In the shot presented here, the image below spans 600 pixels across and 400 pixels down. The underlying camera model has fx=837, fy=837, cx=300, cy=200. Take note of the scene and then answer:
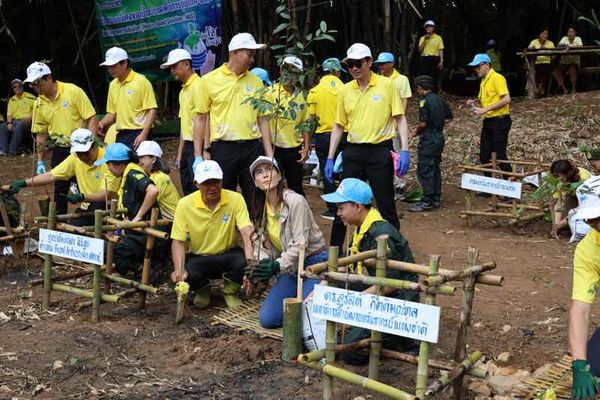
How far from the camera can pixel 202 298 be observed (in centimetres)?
612

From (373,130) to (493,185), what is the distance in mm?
2130

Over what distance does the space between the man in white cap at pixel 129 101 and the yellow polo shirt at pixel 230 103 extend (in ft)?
3.77

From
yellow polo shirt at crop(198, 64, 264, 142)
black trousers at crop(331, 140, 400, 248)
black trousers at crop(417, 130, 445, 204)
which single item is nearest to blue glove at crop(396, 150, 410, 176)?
black trousers at crop(331, 140, 400, 248)

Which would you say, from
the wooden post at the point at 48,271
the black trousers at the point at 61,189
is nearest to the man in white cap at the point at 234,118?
A: the wooden post at the point at 48,271

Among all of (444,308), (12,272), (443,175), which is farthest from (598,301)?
(443,175)

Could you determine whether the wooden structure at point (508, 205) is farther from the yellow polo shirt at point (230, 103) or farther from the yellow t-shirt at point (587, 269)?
the yellow t-shirt at point (587, 269)

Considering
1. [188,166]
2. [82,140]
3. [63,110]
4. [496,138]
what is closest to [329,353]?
[82,140]

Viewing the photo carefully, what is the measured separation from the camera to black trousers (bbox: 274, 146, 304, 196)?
7.83 m

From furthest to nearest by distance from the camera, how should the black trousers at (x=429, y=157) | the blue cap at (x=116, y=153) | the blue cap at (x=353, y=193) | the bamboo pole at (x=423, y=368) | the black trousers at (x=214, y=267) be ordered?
the black trousers at (x=429, y=157)
the blue cap at (x=116, y=153)
the black trousers at (x=214, y=267)
the blue cap at (x=353, y=193)
the bamboo pole at (x=423, y=368)

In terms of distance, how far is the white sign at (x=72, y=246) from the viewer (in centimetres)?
560

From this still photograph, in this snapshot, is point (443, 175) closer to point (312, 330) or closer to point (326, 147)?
point (326, 147)

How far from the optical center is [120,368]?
500cm

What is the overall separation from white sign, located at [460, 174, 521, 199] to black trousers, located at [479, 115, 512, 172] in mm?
1309

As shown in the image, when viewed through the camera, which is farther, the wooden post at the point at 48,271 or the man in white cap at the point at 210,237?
the wooden post at the point at 48,271
